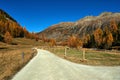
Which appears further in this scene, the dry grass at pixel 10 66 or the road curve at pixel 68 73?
the dry grass at pixel 10 66

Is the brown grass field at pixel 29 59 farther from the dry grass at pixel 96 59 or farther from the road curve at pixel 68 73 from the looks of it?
the road curve at pixel 68 73

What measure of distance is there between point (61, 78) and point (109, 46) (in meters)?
115

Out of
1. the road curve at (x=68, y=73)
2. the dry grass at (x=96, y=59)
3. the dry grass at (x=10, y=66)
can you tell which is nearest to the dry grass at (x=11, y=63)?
the dry grass at (x=10, y=66)

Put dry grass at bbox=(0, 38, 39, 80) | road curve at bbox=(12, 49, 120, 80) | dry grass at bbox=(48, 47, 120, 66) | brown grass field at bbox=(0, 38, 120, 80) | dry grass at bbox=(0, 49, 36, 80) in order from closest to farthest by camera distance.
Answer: road curve at bbox=(12, 49, 120, 80)
dry grass at bbox=(0, 49, 36, 80)
dry grass at bbox=(0, 38, 39, 80)
brown grass field at bbox=(0, 38, 120, 80)
dry grass at bbox=(48, 47, 120, 66)

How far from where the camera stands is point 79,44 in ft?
522

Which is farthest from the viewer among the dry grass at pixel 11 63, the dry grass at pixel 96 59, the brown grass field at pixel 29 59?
the dry grass at pixel 96 59

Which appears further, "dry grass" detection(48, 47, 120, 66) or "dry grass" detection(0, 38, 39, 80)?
"dry grass" detection(48, 47, 120, 66)

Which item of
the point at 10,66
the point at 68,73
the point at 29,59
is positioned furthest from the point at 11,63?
the point at 68,73

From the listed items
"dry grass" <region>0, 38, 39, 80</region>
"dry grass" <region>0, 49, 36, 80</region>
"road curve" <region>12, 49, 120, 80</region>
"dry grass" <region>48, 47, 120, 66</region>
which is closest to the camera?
"road curve" <region>12, 49, 120, 80</region>

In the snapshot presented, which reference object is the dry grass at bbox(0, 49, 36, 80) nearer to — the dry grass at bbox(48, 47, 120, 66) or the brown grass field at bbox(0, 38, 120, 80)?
the brown grass field at bbox(0, 38, 120, 80)

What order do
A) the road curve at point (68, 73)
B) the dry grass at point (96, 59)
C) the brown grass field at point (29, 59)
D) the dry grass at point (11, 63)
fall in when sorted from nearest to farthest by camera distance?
the road curve at point (68, 73) < the dry grass at point (11, 63) < the brown grass field at point (29, 59) < the dry grass at point (96, 59)

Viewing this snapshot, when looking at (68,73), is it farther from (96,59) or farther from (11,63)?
(96,59)

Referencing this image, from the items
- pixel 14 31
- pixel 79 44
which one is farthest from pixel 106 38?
pixel 14 31

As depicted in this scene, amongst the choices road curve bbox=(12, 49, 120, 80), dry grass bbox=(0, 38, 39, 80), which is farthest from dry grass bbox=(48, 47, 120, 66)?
dry grass bbox=(0, 38, 39, 80)
